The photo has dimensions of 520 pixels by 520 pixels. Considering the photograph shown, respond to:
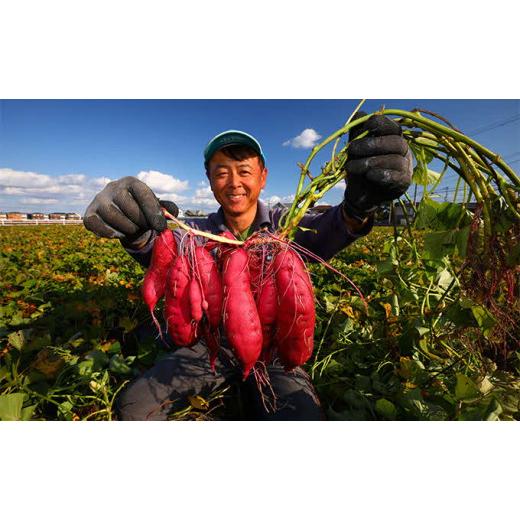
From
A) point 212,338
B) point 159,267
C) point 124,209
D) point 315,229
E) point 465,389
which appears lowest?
point 465,389

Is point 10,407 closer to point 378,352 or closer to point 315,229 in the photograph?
point 315,229

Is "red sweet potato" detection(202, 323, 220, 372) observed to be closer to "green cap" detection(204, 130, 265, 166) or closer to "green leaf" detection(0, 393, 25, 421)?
"green leaf" detection(0, 393, 25, 421)

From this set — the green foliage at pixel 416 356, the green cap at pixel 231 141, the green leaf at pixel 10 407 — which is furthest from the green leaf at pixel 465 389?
the green leaf at pixel 10 407

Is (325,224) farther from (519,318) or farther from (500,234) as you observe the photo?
(519,318)

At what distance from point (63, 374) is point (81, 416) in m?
0.29

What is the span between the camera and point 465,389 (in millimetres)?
1282

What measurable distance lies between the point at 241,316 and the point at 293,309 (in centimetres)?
19

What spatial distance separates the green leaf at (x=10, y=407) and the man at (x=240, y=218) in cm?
45

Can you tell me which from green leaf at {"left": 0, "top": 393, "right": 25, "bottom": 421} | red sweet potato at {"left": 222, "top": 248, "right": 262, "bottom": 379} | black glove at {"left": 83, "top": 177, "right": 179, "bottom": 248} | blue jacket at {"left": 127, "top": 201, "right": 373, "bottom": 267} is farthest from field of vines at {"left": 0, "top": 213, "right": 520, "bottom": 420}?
black glove at {"left": 83, "top": 177, "right": 179, "bottom": 248}

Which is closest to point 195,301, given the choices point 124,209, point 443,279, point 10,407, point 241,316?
point 241,316

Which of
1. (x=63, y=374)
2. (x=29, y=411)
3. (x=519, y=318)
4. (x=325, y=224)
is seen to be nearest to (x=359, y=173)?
(x=325, y=224)

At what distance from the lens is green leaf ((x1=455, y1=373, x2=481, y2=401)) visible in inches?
50.2

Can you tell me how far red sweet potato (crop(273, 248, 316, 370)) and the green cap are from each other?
3.37 ft

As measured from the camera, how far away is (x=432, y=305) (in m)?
2.21
